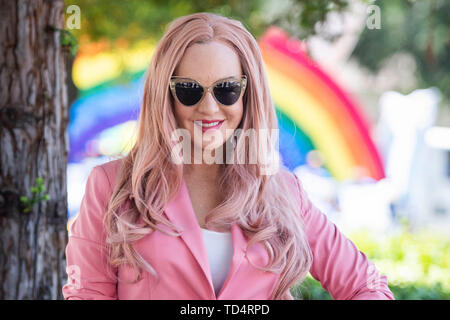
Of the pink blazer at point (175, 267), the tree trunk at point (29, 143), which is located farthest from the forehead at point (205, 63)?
the tree trunk at point (29, 143)

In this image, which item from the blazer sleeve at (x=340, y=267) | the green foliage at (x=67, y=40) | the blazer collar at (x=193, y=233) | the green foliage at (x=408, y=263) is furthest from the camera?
the green foliage at (x=408, y=263)

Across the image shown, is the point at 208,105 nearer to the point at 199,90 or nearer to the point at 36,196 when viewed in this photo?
the point at 199,90

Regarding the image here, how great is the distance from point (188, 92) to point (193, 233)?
1.66ft

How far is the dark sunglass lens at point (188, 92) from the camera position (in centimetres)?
196

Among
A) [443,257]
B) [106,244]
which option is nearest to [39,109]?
[106,244]

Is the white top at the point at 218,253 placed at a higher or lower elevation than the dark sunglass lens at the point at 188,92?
lower

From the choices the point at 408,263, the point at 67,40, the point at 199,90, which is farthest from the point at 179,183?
the point at 408,263

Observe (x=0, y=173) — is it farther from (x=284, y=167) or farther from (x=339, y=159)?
(x=339, y=159)

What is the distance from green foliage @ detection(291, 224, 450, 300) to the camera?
4.03 metres

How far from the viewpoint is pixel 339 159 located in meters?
9.97

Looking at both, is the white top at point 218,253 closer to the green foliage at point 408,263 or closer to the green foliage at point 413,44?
the green foliage at point 408,263

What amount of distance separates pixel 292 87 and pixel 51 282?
740 cm

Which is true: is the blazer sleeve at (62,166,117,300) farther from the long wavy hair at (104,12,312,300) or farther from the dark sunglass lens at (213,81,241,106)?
the dark sunglass lens at (213,81,241,106)

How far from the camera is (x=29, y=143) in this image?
107 inches
